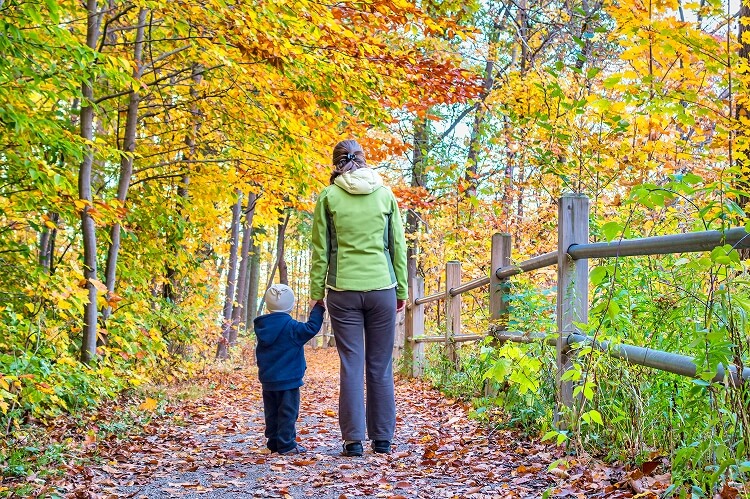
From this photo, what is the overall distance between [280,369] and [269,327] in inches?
12.1

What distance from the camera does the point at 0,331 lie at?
5.61m

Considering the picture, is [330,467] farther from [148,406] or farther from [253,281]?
[253,281]

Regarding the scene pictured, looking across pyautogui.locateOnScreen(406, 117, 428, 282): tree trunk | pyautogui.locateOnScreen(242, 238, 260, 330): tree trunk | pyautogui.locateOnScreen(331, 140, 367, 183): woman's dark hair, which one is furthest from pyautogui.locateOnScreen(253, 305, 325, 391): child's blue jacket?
pyautogui.locateOnScreen(242, 238, 260, 330): tree trunk

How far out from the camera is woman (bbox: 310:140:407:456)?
177 inches

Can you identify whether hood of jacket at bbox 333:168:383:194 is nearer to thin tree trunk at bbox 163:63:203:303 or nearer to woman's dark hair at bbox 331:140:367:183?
woman's dark hair at bbox 331:140:367:183

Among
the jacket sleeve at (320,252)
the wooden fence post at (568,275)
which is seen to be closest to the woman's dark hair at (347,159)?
the jacket sleeve at (320,252)

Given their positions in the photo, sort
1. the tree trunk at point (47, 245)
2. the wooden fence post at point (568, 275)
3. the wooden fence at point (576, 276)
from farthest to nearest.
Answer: the tree trunk at point (47, 245) → the wooden fence post at point (568, 275) → the wooden fence at point (576, 276)

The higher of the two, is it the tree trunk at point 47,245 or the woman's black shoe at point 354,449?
the tree trunk at point 47,245

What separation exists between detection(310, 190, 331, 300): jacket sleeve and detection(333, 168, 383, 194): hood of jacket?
0.53ft

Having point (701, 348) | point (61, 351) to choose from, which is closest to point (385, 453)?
point (701, 348)

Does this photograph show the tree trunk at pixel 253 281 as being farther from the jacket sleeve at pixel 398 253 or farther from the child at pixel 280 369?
the jacket sleeve at pixel 398 253

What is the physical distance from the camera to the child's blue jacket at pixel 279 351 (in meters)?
4.74

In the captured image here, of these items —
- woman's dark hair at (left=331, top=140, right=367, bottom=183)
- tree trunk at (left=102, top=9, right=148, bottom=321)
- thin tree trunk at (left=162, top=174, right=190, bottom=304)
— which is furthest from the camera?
thin tree trunk at (left=162, top=174, right=190, bottom=304)

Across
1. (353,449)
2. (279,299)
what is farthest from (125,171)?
(353,449)
